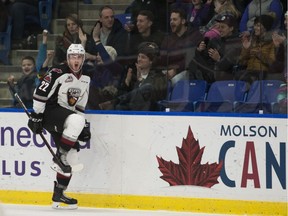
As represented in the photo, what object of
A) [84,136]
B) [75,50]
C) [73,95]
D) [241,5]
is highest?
[241,5]

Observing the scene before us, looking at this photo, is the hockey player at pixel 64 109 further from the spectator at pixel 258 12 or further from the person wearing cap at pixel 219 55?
the spectator at pixel 258 12

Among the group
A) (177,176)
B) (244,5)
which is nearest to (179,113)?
(177,176)

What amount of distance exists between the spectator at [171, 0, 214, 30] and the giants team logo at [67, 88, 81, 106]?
1035mm

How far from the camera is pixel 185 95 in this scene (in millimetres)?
7902

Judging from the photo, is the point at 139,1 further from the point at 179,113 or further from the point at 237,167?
the point at 237,167

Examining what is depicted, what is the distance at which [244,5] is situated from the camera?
7824 mm

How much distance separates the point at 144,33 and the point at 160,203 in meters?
1.40

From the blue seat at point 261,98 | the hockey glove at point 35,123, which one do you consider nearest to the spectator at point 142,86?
the hockey glove at point 35,123

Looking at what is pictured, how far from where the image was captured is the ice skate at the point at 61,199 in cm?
789

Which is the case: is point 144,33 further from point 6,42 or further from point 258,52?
point 6,42

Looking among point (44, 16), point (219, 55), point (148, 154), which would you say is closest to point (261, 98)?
point (219, 55)

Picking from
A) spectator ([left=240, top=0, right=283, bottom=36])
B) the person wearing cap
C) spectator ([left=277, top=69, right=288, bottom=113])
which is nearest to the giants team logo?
the person wearing cap

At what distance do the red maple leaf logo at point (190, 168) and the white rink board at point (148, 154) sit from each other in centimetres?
3

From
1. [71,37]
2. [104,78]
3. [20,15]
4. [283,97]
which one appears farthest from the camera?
[20,15]
